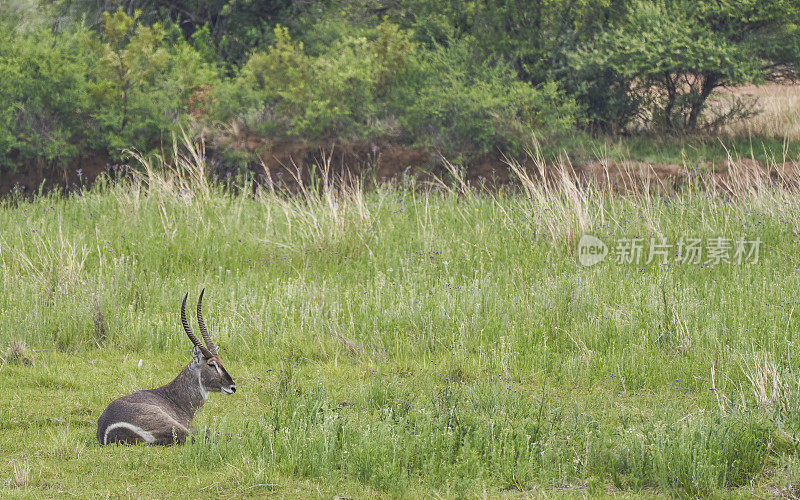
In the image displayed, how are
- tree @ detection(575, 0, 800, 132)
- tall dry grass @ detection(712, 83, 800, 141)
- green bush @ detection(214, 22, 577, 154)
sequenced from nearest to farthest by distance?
1. tree @ detection(575, 0, 800, 132)
2. green bush @ detection(214, 22, 577, 154)
3. tall dry grass @ detection(712, 83, 800, 141)

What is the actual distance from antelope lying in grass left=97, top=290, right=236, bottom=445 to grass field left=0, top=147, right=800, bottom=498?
0.16m

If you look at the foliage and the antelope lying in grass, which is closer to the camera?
the antelope lying in grass

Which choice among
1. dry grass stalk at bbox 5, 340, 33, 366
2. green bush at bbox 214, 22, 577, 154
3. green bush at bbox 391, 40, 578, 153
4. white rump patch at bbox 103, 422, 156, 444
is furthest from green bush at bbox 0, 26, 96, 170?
white rump patch at bbox 103, 422, 156, 444

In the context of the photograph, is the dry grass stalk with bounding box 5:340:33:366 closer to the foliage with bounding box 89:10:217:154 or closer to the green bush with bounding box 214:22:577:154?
the foliage with bounding box 89:10:217:154

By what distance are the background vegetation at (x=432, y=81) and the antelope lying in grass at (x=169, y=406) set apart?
553 inches

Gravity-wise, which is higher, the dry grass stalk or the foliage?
the foliage

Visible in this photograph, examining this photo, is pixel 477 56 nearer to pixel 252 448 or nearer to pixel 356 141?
pixel 356 141

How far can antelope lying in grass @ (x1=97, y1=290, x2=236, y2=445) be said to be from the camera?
18.1ft

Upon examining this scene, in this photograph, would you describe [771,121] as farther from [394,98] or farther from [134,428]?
[134,428]

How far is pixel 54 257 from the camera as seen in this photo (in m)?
9.91

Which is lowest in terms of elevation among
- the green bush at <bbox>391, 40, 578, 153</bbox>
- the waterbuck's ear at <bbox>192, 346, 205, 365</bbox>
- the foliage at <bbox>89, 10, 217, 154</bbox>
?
the green bush at <bbox>391, 40, 578, 153</bbox>

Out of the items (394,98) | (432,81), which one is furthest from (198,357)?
(394,98)

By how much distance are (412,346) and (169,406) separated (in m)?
2.60

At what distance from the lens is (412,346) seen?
25.8 ft
